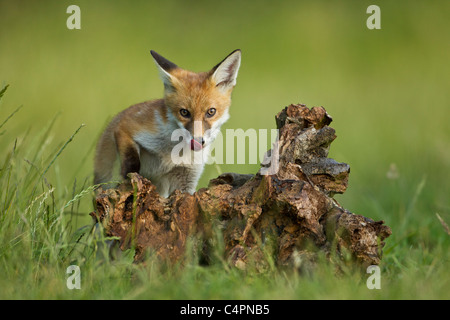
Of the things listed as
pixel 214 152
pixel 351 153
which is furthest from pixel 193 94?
pixel 351 153

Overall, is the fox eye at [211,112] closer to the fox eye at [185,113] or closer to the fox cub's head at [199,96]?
the fox cub's head at [199,96]

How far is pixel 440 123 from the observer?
886 centimetres

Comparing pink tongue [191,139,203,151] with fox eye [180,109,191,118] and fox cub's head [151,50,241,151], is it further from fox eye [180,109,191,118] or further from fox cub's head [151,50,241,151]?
fox eye [180,109,191,118]

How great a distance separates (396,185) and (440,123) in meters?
3.16

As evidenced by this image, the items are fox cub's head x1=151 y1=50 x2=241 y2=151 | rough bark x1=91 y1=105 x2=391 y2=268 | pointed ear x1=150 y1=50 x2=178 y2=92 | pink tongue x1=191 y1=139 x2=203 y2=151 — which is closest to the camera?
rough bark x1=91 y1=105 x2=391 y2=268

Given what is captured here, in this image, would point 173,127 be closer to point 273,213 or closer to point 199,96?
point 199,96

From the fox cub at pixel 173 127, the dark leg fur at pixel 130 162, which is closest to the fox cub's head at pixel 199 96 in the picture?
the fox cub at pixel 173 127

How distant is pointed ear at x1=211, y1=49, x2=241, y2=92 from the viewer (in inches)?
167

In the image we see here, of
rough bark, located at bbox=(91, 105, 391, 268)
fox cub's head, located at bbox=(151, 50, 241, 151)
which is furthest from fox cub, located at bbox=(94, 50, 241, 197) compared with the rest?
rough bark, located at bbox=(91, 105, 391, 268)

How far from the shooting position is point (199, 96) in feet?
14.0

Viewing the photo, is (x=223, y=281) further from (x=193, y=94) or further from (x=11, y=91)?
(x=11, y=91)

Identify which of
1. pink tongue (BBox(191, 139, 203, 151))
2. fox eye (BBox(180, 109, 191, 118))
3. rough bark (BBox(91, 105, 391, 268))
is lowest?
rough bark (BBox(91, 105, 391, 268))

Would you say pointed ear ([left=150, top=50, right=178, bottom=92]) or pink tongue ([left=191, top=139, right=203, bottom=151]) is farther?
pointed ear ([left=150, top=50, right=178, bottom=92])

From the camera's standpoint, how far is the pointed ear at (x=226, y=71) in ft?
13.9
